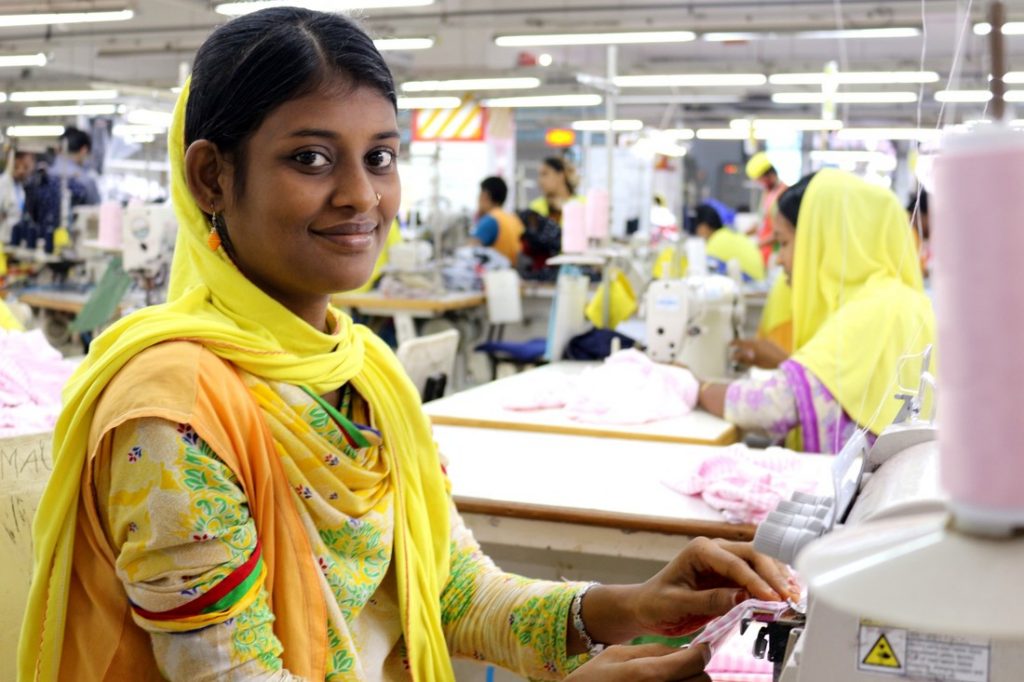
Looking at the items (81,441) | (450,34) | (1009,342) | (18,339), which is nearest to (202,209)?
(81,441)

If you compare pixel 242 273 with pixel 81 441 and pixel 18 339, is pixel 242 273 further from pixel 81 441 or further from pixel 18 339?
pixel 18 339

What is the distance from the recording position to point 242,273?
119 cm

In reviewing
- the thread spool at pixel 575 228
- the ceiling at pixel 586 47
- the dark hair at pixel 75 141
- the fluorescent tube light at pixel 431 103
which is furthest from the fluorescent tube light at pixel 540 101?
the thread spool at pixel 575 228

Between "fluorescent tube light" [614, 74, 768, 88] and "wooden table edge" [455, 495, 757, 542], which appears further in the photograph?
"fluorescent tube light" [614, 74, 768, 88]

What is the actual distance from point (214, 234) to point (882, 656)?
31.3 inches

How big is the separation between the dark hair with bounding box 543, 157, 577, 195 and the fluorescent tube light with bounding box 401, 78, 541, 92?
3.67m

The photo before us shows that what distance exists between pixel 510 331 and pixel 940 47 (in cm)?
801

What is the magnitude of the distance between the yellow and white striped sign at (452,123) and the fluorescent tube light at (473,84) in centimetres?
56

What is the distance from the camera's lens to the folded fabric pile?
9.89 feet

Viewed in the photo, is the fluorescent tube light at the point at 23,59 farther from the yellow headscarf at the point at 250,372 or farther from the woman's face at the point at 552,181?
the yellow headscarf at the point at 250,372

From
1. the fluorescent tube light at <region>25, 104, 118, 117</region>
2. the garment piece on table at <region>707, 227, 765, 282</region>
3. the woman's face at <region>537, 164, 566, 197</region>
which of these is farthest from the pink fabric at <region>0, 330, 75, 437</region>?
the fluorescent tube light at <region>25, 104, 118, 117</region>

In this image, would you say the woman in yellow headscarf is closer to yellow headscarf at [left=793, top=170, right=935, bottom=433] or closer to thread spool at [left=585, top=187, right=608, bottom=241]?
yellow headscarf at [left=793, top=170, right=935, bottom=433]

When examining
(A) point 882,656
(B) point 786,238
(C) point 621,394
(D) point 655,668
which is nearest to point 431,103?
(B) point 786,238

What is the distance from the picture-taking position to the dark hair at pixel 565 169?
7.99 metres
